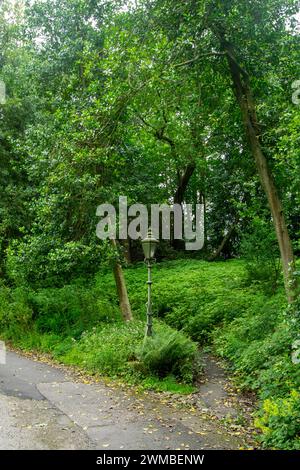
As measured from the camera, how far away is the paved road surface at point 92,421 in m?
5.82

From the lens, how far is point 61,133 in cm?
1057

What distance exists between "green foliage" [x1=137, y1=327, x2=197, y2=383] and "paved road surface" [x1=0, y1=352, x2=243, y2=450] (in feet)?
3.00

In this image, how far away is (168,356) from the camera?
29.1 feet

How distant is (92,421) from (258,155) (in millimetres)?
6445

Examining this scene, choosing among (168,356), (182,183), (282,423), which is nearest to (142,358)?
(168,356)

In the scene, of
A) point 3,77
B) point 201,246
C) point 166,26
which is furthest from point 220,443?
point 201,246

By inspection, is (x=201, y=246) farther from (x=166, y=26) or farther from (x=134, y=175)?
(x=166, y=26)

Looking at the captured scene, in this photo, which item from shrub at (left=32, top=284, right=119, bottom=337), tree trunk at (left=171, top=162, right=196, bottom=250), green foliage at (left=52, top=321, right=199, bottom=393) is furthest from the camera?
tree trunk at (left=171, top=162, right=196, bottom=250)

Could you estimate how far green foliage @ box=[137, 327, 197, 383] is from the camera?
884 cm

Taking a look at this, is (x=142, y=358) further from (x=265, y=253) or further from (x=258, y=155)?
(x=265, y=253)

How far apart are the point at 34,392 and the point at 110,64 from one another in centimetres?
676

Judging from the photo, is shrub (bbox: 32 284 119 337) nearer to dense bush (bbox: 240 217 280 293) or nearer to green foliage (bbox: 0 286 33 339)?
green foliage (bbox: 0 286 33 339)

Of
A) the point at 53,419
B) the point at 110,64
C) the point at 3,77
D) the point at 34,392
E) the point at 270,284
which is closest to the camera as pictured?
the point at 53,419

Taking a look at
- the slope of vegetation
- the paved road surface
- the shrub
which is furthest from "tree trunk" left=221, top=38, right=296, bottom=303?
the shrub
